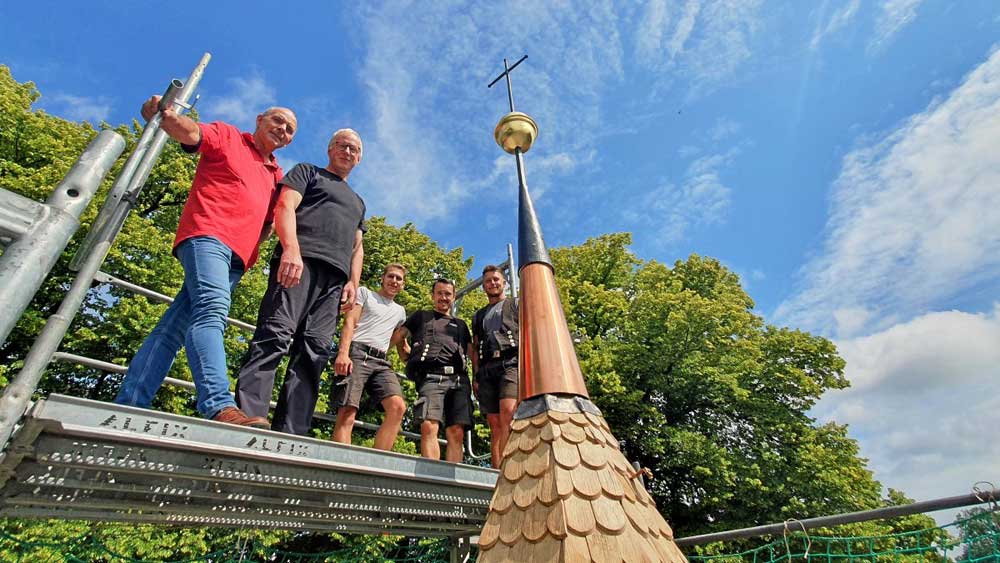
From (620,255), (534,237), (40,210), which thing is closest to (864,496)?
(620,255)

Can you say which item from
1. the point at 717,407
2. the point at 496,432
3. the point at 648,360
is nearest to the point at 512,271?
the point at 496,432

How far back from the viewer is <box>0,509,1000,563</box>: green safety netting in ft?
10.6

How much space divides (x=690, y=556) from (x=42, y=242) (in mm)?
9259

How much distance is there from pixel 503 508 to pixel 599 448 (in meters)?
0.33

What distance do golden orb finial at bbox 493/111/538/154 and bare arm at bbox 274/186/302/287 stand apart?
1.24 m

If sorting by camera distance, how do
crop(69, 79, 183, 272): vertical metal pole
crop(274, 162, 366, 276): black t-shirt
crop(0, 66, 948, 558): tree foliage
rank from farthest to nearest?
1. crop(0, 66, 948, 558): tree foliage
2. crop(274, 162, 366, 276): black t-shirt
3. crop(69, 79, 183, 272): vertical metal pole

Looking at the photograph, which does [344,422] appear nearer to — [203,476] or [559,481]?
[203,476]

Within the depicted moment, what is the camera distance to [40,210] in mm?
1007

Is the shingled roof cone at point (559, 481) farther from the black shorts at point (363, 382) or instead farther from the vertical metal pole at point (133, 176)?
the black shorts at point (363, 382)

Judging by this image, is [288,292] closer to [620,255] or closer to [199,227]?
[199,227]

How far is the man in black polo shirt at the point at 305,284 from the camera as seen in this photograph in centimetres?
268

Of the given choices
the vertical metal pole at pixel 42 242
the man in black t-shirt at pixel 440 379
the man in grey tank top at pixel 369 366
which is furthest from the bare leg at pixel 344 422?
the vertical metal pole at pixel 42 242

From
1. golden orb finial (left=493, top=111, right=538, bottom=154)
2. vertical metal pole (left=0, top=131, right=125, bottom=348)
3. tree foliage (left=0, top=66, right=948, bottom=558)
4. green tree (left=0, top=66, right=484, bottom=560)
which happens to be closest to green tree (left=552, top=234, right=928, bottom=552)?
tree foliage (left=0, top=66, right=948, bottom=558)

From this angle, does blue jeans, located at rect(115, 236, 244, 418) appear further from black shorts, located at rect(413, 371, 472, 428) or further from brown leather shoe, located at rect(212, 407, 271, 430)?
black shorts, located at rect(413, 371, 472, 428)
